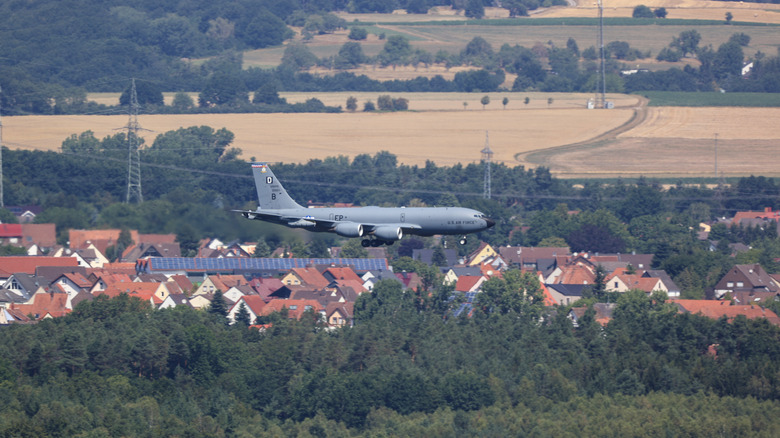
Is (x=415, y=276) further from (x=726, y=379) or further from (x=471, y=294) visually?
(x=726, y=379)

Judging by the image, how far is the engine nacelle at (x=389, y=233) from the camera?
82.9 m

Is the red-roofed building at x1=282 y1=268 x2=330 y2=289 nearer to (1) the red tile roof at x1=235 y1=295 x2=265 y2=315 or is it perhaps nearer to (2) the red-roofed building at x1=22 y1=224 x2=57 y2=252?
(1) the red tile roof at x1=235 y1=295 x2=265 y2=315

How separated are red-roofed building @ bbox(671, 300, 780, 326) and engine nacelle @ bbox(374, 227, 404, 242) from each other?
7346 cm

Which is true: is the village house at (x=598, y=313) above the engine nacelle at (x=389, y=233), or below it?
below

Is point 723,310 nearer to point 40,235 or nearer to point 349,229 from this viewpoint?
point 40,235

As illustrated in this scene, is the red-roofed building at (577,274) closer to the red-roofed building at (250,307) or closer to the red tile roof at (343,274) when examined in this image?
the red tile roof at (343,274)

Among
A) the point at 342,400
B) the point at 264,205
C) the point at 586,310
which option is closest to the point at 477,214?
the point at 264,205

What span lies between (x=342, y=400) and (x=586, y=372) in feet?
86.5

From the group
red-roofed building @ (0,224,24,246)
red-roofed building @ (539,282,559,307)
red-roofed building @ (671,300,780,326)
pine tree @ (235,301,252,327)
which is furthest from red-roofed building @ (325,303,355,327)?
red-roofed building @ (0,224,24,246)

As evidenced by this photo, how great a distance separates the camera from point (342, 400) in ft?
389

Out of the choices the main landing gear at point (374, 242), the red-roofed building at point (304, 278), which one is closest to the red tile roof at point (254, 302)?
the red-roofed building at point (304, 278)

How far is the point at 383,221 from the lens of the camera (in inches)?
3317

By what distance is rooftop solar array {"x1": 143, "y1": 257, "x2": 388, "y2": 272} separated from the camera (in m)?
169

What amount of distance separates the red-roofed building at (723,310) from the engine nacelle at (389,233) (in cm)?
7346
